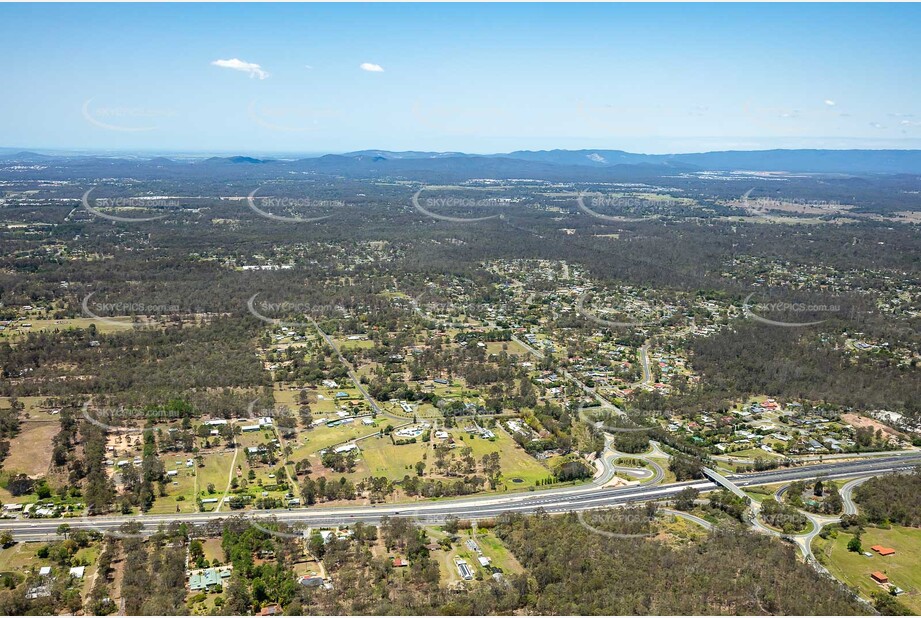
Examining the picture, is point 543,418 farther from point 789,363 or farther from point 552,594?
point 789,363

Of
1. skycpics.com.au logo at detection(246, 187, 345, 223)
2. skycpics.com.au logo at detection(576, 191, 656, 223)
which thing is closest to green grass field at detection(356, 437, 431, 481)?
skycpics.com.au logo at detection(246, 187, 345, 223)

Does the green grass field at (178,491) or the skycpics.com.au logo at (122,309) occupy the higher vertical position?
the skycpics.com.au logo at (122,309)

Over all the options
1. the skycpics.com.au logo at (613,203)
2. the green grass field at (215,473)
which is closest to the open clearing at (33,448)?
the green grass field at (215,473)

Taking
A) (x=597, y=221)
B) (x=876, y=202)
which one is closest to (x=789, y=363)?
(x=597, y=221)

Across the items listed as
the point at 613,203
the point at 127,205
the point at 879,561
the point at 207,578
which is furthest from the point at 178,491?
the point at 613,203

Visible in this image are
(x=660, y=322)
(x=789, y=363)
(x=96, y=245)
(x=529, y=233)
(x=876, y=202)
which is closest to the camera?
(x=789, y=363)

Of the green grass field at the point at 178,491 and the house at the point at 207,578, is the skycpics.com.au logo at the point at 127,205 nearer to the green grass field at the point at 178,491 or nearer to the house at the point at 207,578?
the green grass field at the point at 178,491
